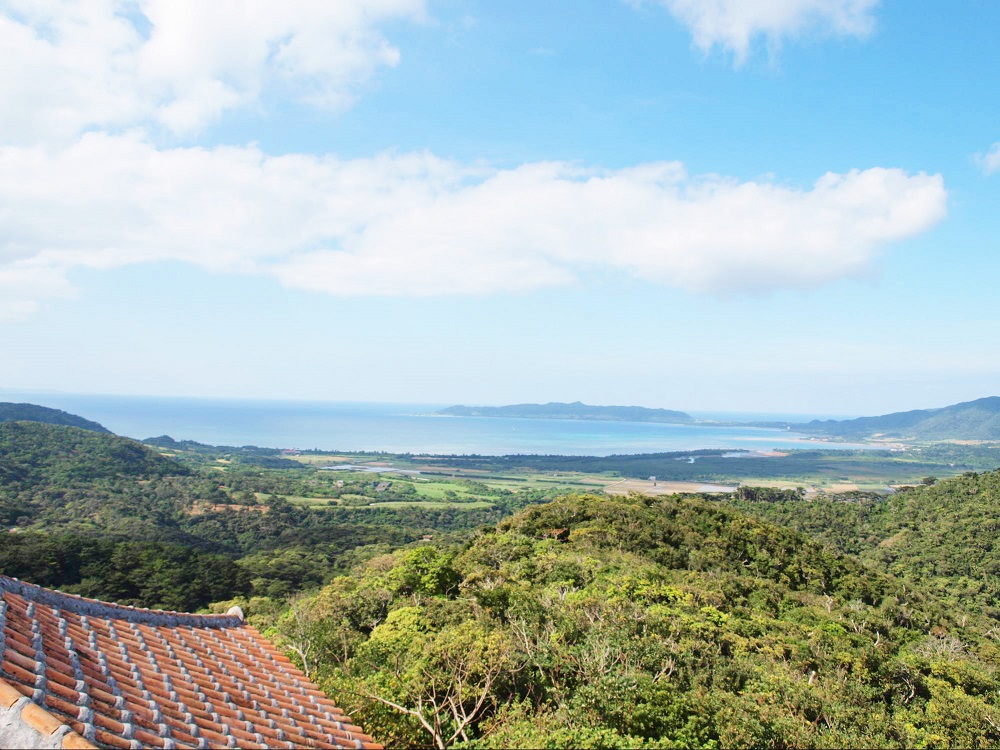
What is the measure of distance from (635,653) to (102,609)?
12125mm

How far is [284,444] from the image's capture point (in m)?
173

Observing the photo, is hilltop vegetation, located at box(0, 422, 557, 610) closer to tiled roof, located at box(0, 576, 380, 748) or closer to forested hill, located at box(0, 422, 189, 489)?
forested hill, located at box(0, 422, 189, 489)

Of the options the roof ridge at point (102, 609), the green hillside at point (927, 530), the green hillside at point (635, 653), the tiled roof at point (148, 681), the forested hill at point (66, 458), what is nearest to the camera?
the tiled roof at point (148, 681)

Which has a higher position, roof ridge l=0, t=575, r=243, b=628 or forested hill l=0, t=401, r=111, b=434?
roof ridge l=0, t=575, r=243, b=628

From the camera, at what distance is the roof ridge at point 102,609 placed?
16.5 ft

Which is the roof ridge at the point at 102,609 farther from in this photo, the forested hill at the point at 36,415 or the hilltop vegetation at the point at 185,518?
the forested hill at the point at 36,415

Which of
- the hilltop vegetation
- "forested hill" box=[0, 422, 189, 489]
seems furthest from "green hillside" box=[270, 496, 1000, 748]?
"forested hill" box=[0, 422, 189, 489]

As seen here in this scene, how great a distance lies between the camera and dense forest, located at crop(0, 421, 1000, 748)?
11414mm

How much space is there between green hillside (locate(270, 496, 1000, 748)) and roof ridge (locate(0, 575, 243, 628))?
3528 mm

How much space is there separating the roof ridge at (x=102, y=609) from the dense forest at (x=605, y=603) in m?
3.67

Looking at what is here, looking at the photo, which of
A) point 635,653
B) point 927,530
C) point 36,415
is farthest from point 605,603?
point 36,415

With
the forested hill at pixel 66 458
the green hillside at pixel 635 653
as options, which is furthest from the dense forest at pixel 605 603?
the forested hill at pixel 66 458

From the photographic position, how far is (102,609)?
5625 millimetres

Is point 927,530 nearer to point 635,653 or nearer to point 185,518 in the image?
point 635,653
